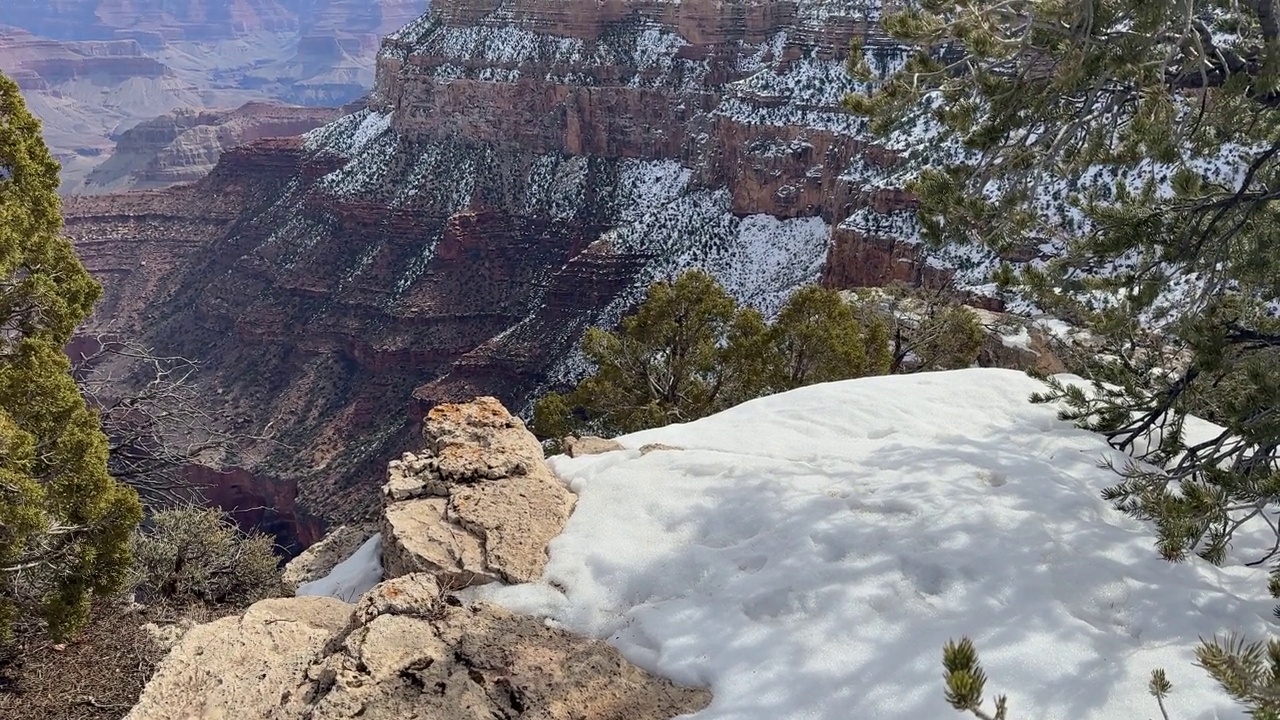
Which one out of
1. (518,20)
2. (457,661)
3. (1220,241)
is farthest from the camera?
(518,20)

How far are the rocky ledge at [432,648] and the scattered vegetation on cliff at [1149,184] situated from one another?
3.62 meters

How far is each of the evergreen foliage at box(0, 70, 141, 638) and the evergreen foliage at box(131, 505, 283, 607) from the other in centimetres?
128

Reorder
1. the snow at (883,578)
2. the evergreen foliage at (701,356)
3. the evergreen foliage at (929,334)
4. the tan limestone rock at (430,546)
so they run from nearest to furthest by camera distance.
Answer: the snow at (883,578)
the tan limestone rock at (430,546)
the evergreen foliage at (701,356)
the evergreen foliage at (929,334)

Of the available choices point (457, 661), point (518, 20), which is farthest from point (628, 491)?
point (518, 20)

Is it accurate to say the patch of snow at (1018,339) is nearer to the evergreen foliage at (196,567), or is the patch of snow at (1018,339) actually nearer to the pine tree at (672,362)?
the pine tree at (672,362)

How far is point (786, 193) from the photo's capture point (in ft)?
143

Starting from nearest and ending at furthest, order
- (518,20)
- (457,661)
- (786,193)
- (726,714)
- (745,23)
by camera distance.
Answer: (726,714)
(457,661)
(786,193)
(745,23)
(518,20)

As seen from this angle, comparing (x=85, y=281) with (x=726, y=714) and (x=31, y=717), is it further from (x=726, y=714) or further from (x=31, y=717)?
(x=726, y=714)

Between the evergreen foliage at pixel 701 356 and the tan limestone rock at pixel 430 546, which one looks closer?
the tan limestone rock at pixel 430 546

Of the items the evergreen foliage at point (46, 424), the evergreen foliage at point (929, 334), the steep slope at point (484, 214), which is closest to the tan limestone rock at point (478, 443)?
the evergreen foliage at point (46, 424)

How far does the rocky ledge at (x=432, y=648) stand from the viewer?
4.37 metres

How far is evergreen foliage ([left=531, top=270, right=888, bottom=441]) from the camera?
13719 mm

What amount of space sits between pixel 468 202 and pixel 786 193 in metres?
22.9

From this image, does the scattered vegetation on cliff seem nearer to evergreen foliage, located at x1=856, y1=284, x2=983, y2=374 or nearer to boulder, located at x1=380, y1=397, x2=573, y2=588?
boulder, located at x1=380, y1=397, x2=573, y2=588
